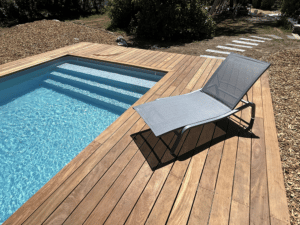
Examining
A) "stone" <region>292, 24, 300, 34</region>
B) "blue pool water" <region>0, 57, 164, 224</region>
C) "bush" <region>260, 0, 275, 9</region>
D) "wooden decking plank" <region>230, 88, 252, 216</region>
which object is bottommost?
"blue pool water" <region>0, 57, 164, 224</region>

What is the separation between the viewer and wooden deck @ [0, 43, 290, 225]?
1.75m

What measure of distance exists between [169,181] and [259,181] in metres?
1.04

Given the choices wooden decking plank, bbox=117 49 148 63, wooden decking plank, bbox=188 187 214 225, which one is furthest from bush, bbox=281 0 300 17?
wooden decking plank, bbox=188 187 214 225

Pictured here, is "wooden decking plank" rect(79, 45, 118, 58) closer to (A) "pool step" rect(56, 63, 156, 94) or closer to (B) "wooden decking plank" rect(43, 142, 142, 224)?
(A) "pool step" rect(56, 63, 156, 94)

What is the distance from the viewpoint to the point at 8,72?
4805 mm

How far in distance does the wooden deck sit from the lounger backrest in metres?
0.50

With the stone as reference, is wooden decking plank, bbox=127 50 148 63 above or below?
below

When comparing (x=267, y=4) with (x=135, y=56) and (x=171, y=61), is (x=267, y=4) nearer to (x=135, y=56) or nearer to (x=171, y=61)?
(x=171, y=61)

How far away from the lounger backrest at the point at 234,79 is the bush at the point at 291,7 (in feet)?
42.5

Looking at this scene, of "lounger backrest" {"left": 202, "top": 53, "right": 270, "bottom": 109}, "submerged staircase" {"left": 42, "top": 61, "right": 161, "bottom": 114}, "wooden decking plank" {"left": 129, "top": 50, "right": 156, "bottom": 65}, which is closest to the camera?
"lounger backrest" {"left": 202, "top": 53, "right": 270, "bottom": 109}

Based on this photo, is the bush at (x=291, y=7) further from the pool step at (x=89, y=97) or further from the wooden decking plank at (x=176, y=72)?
the pool step at (x=89, y=97)

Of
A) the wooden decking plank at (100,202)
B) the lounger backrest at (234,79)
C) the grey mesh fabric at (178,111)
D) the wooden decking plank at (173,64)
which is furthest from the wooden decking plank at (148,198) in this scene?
the wooden decking plank at (173,64)

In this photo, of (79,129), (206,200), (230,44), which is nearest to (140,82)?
(79,129)

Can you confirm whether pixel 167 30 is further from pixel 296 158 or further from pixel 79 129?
pixel 296 158
